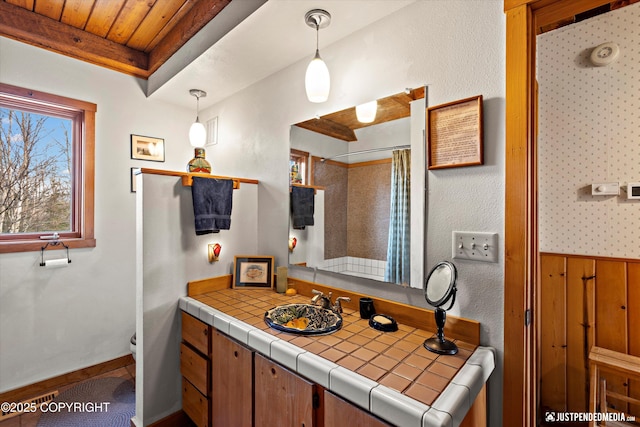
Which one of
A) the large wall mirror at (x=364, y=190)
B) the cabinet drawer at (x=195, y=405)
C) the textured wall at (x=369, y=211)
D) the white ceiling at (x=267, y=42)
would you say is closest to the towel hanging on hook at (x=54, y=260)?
the cabinet drawer at (x=195, y=405)

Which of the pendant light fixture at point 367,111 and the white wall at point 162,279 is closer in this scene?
the pendant light fixture at point 367,111

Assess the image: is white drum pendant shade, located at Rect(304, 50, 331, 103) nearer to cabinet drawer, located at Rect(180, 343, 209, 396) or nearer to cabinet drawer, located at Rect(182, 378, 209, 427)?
cabinet drawer, located at Rect(180, 343, 209, 396)

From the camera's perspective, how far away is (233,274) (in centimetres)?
204

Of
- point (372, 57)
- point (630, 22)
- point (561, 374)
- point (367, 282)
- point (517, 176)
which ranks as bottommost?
point (561, 374)

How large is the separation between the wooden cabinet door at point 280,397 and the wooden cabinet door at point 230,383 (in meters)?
0.07

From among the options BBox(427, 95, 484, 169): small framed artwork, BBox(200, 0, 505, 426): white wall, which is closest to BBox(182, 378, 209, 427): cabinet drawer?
BBox(200, 0, 505, 426): white wall

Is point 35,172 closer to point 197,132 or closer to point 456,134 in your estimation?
point 197,132

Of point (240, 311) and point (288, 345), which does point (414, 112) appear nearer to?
point (288, 345)

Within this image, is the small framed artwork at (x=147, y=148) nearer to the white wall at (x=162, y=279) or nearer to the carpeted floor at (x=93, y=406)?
the white wall at (x=162, y=279)

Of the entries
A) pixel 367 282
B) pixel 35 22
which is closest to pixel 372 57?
pixel 367 282

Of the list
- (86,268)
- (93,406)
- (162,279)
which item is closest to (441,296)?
(162,279)

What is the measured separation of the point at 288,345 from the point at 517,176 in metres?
1.08

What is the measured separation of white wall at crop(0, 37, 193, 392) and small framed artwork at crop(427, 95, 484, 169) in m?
2.43

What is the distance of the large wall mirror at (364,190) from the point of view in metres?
1.40
